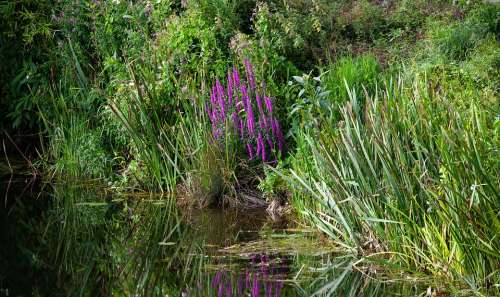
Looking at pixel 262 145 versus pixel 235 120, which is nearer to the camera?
pixel 262 145

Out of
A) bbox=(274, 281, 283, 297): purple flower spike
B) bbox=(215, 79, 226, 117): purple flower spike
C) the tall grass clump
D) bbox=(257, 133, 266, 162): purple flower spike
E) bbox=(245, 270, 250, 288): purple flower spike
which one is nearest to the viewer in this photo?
the tall grass clump

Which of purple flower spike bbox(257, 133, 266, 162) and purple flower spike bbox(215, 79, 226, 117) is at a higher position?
purple flower spike bbox(215, 79, 226, 117)

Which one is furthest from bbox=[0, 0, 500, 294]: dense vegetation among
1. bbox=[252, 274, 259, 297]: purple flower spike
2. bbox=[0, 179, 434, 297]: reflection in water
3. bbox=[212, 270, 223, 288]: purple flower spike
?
bbox=[212, 270, 223, 288]: purple flower spike

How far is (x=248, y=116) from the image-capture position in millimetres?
7211

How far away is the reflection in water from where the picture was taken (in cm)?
518

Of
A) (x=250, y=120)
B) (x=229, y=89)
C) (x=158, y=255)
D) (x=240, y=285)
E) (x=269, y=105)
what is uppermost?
(x=229, y=89)

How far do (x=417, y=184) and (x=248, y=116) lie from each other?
236cm

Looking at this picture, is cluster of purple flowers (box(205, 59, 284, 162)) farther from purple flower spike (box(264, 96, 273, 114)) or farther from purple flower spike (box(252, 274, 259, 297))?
purple flower spike (box(252, 274, 259, 297))

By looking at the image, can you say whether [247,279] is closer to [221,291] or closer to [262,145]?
[221,291]

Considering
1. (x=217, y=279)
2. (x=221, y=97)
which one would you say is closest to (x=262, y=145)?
(x=221, y=97)

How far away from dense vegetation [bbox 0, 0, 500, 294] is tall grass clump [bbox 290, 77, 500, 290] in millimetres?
15

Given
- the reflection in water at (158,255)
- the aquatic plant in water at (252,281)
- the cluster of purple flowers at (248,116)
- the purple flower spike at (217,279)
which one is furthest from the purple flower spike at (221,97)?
the purple flower spike at (217,279)

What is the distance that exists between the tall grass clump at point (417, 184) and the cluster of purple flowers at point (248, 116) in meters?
1.04

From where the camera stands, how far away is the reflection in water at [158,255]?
17.0ft
